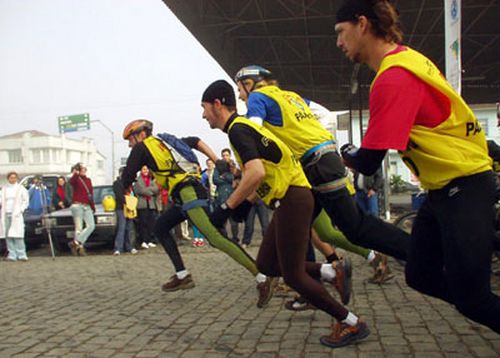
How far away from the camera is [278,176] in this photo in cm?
384

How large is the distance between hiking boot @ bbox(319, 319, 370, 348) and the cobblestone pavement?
0.15ft

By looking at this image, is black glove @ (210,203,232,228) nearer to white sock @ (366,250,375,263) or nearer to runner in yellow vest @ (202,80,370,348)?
runner in yellow vest @ (202,80,370,348)

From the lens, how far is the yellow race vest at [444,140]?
8.56 feet

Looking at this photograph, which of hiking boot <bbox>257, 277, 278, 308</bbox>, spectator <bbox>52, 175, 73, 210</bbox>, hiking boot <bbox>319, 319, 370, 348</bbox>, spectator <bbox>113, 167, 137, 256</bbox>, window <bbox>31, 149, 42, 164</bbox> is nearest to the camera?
hiking boot <bbox>319, 319, 370, 348</bbox>

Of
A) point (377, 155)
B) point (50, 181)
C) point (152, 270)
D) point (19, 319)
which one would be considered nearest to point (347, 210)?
point (377, 155)

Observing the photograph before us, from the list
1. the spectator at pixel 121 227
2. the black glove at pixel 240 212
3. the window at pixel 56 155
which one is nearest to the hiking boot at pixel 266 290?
the black glove at pixel 240 212

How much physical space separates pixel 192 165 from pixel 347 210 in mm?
2631

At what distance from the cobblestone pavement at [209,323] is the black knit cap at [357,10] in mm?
1985

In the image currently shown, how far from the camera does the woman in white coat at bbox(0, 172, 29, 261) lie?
11750mm

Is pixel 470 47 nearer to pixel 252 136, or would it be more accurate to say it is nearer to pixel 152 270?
pixel 152 270

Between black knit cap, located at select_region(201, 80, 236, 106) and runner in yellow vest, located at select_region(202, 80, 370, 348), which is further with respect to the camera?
black knit cap, located at select_region(201, 80, 236, 106)

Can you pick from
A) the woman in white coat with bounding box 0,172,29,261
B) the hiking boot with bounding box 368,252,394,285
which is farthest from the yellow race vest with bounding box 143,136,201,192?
the woman in white coat with bounding box 0,172,29,261

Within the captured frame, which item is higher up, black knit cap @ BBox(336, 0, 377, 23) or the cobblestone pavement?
black knit cap @ BBox(336, 0, 377, 23)

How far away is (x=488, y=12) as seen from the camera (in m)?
16.9
